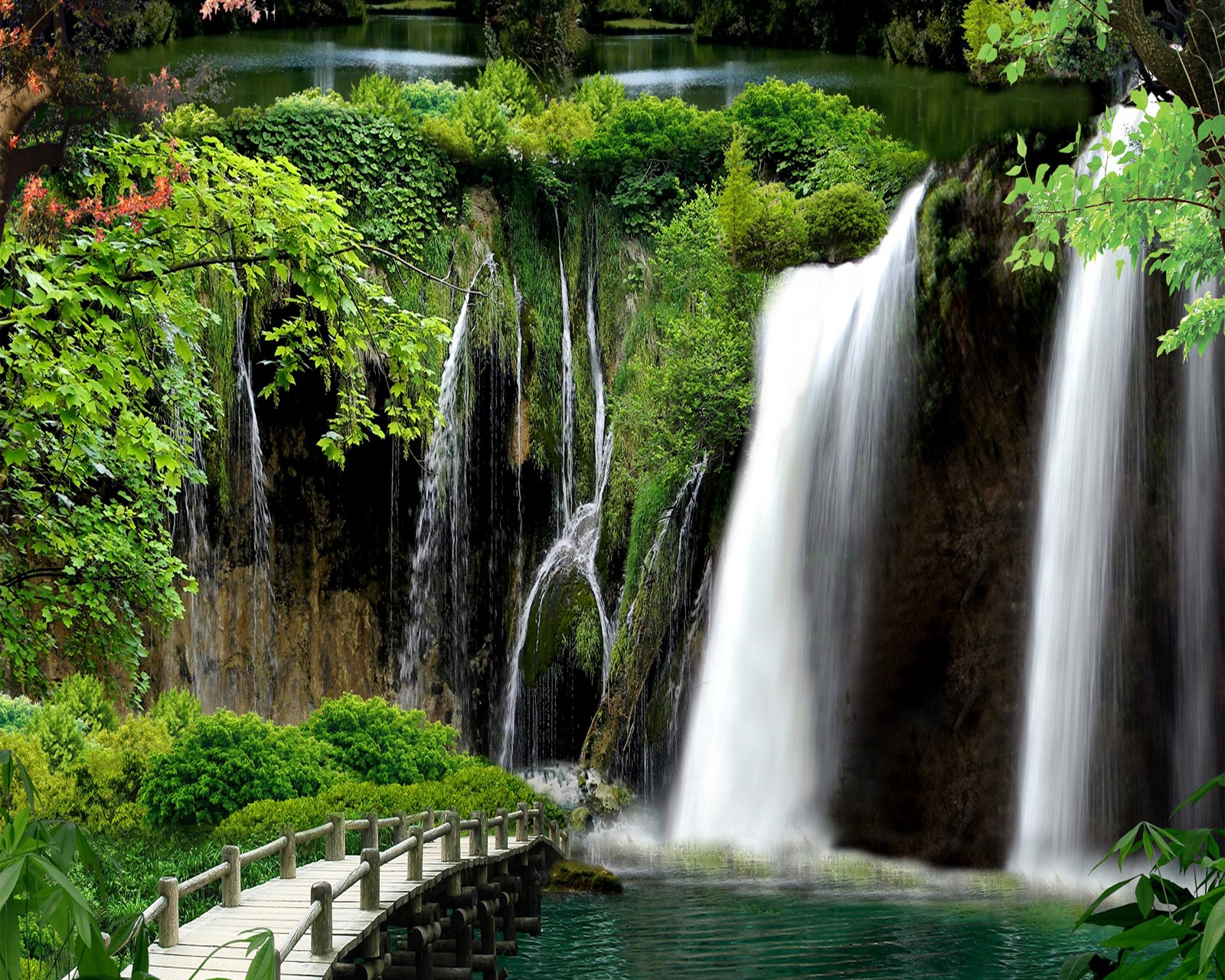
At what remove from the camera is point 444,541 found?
21.3 m

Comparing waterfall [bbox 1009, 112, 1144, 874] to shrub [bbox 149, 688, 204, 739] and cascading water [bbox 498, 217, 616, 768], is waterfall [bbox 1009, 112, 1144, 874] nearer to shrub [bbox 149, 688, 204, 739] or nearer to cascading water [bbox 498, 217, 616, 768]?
cascading water [bbox 498, 217, 616, 768]

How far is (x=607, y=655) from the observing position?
20.0 metres

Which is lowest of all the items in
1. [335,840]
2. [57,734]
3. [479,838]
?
[479,838]

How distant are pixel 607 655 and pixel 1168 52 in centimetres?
1528

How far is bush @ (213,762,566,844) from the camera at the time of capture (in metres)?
12.0

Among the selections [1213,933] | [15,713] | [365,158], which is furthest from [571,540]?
[1213,933]

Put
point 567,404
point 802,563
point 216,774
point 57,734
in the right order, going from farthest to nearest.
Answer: point 567,404 < point 802,563 < point 57,734 < point 216,774

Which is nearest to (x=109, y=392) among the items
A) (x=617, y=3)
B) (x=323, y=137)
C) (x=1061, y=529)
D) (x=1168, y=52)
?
(x=1168, y=52)

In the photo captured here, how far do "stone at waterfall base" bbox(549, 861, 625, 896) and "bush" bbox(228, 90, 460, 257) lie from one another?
11454mm

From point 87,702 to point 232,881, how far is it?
330 inches

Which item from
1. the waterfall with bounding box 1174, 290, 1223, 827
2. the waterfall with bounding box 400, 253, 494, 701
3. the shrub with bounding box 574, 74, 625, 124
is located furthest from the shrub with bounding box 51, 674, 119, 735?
the shrub with bounding box 574, 74, 625, 124

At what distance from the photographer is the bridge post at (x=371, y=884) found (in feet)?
29.7

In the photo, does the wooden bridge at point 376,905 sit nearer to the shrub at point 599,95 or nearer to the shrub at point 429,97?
the shrub at point 599,95

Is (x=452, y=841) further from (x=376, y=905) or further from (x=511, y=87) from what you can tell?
(x=511, y=87)
